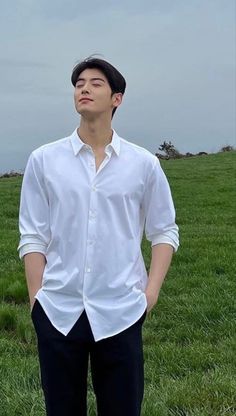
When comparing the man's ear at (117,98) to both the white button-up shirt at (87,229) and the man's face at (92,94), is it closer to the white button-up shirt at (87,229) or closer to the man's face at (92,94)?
the man's face at (92,94)

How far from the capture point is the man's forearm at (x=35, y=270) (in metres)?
2.96

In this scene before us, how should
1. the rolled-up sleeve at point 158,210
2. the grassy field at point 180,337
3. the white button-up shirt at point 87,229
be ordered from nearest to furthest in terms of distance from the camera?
1. the white button-up shirt at point 87,229
2. the rolled-up sleeve at point 158,210
3. the grassy field at point 180,337

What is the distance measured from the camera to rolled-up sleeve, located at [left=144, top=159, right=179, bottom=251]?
119 inches

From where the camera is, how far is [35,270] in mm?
2971

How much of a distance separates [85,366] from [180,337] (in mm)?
3139

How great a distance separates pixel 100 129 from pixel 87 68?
29 centimetres

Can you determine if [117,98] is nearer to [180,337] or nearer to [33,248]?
[33,248]

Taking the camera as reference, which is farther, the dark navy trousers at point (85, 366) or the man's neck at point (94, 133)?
the man's neck at point (94, 133)

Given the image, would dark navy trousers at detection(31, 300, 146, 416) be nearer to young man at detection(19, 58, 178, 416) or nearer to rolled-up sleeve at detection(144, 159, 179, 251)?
young man at detection(19, 58, 178, 416)

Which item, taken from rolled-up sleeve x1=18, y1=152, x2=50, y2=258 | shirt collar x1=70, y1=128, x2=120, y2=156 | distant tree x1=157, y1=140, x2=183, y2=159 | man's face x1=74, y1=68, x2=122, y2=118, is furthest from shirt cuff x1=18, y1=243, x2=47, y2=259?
distant tree x1=157, y1=140, x2=183, y2=159

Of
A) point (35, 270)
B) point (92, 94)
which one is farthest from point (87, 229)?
point (92, 94)

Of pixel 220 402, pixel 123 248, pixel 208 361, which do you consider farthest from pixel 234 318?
pixel 123 248

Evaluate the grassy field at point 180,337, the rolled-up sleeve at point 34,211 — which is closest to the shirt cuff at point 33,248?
the rolled-up sleeve at point 34,211

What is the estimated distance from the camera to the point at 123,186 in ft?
9.43
